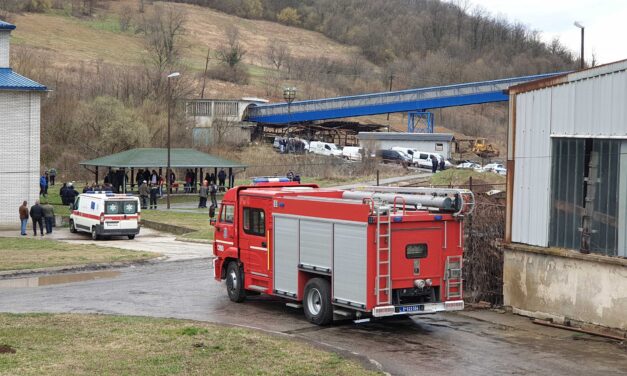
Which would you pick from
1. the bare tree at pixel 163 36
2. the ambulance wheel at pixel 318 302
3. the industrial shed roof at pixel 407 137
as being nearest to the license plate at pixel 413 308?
the ambulance wheel at pixel 318 302

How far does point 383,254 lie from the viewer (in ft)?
55.4

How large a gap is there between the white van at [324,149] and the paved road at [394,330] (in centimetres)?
5534

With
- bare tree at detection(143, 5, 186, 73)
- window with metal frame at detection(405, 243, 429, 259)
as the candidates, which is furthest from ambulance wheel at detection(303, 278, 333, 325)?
bare tree at detection(143, 5, 186, 73)

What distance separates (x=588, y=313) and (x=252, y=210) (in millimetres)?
7452

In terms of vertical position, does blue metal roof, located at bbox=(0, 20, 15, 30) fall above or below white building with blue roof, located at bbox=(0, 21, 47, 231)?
above

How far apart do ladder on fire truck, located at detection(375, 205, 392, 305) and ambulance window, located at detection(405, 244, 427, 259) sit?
491 millimetres

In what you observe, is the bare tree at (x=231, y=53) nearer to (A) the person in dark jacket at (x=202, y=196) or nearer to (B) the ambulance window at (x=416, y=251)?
(A) the person in dark jacket at (x=202, y=196)

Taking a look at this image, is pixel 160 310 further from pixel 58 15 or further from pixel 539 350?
pixel 58 15

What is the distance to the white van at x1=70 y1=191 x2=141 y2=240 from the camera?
1446 inches

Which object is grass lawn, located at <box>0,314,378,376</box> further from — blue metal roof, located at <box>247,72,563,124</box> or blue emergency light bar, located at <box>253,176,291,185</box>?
blue metal roof, located at <box>247,72,563,124</box>

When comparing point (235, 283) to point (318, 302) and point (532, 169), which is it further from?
point (532, 169)

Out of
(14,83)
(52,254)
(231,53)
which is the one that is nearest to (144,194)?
(14,83)

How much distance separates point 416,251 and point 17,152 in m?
28.1

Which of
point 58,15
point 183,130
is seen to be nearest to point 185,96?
point 183,130
